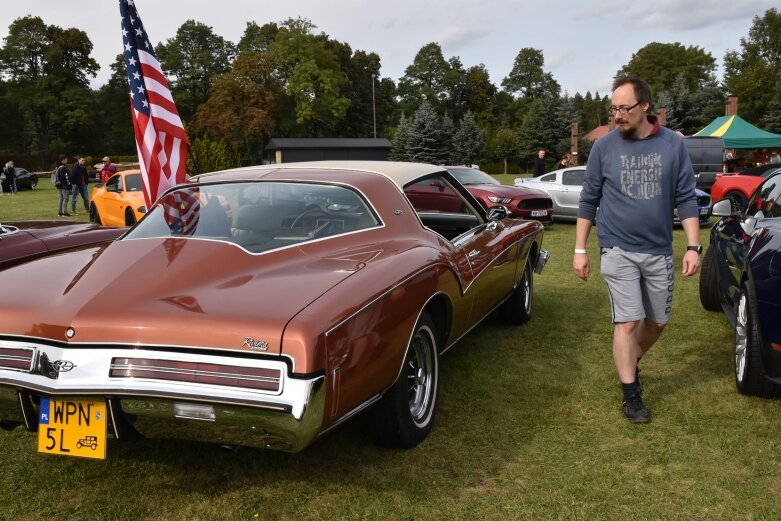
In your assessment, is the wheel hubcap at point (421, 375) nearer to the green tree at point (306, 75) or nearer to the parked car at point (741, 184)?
the parked car at point (741, 184)

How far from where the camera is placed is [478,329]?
19.2ft

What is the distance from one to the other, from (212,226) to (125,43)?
14.0ft

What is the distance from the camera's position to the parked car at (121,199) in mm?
13305

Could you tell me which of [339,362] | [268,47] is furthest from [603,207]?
[268,47]

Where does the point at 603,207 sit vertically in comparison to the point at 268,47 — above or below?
below

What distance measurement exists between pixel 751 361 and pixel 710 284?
243 centimetres

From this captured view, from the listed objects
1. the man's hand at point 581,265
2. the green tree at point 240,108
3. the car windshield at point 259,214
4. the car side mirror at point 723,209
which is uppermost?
the green tree at point 240,108

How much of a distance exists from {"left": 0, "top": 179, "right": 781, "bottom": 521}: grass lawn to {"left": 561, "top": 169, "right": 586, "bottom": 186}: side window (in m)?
10.7

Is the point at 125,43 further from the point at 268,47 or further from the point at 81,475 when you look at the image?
the point at 268,47

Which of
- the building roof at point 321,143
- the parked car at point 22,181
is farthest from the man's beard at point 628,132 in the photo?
the building roof at point 321,143

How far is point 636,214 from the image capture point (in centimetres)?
376

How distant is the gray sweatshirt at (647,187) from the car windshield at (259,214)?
1307mm

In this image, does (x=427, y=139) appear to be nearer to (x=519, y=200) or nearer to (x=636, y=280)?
(x=519, y=200)

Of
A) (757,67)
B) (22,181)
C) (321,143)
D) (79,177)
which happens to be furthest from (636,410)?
(757,67)
